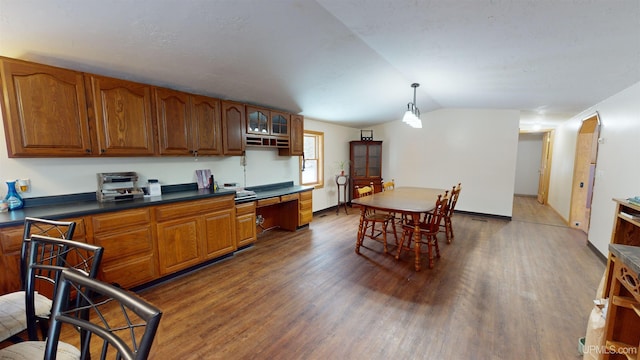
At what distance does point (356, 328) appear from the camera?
6.67 ft

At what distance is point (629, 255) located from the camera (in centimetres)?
125

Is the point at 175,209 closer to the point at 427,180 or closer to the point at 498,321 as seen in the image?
the point at 498,321

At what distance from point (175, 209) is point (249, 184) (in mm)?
1526

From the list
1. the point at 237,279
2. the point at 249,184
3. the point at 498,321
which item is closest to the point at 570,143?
the point at 498,321

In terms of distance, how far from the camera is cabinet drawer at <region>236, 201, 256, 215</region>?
3.40 metres

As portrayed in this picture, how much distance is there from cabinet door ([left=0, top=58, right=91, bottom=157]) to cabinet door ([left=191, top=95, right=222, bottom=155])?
100cm

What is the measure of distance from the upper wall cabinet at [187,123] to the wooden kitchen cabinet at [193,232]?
672 mm

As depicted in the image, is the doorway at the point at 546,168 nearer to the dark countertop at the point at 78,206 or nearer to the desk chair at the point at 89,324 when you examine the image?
the dark countertop at the point at 78,206

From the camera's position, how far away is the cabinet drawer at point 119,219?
87.2 inches

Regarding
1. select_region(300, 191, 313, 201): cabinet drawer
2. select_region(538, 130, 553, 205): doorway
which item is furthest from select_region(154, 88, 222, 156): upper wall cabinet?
select_region(538, 130, 553, 205): doorway

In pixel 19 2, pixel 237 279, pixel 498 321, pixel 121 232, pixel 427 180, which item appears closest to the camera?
pixel 19 2

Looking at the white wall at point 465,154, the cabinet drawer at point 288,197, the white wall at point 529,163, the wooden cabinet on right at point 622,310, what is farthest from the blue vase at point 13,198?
the white wall at point 529,163

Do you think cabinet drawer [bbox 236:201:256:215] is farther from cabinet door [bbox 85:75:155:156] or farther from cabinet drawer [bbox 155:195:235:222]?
cabinet door [bbox 85:75:155:156]

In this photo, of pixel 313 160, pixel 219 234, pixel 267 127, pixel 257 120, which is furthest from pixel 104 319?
pixel 313 160
